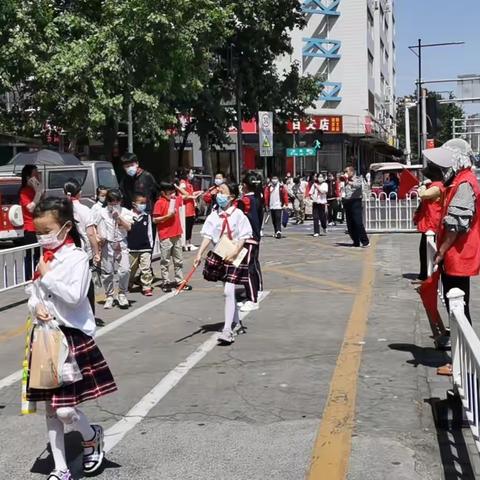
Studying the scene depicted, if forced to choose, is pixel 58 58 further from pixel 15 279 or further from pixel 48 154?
pixel 15 279

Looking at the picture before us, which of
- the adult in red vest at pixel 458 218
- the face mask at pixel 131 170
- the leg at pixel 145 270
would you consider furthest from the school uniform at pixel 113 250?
the adult in red vest at pixel 458 218

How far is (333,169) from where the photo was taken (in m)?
55.6

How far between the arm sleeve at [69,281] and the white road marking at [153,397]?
121 cm

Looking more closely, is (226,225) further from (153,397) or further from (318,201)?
(318,201)

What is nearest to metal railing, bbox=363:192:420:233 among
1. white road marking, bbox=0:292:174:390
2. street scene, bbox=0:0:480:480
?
street scene, bbox=0:0:480:480

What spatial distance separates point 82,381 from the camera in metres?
4.21

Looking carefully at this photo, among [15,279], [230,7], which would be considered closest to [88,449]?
[15,279]

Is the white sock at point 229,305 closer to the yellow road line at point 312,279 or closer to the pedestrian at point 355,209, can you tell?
the yellow road line at point 312,279

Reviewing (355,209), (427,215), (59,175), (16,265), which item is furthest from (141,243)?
(59,175)

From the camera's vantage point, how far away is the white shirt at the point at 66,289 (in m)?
4.08

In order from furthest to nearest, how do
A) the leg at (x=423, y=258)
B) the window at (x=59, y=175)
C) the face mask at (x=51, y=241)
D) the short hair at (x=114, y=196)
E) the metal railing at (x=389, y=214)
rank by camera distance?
1. the metal railing at (x=389, y=214)
2. the window at (x=59, y=175)
3. the leg at (x=423, y=258)
4. the short hair at (x=114, y=196)
5. the face mask at (x=51, y=241)

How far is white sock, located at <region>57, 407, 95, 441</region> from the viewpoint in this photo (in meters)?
4.11

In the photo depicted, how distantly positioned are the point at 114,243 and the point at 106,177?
8790mm

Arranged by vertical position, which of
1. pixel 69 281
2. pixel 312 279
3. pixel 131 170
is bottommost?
pixel 312 279
